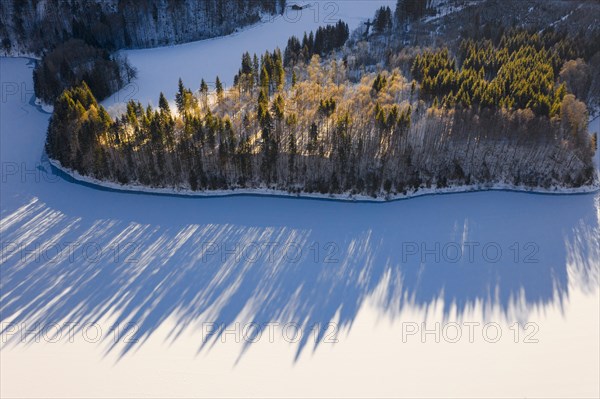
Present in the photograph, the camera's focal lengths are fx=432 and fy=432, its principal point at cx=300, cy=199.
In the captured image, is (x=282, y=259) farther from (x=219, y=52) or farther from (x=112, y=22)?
(x=112, y=22)

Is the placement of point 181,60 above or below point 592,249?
above

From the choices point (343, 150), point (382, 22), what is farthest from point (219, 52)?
point (343, 150)

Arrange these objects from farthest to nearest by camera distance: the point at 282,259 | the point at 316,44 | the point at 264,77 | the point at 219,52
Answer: the point at 219,52 → the point at 316,44 → the point at 264,77 → the point at 282,259

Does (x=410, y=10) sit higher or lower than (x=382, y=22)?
higher

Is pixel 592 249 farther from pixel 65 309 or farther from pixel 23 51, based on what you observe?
pixel 23 51

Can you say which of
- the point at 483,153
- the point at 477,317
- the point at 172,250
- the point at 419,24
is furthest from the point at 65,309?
the point at 419,24

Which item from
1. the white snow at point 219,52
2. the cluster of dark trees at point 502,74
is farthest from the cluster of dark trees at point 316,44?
the cluster of dark trees at point 502,74
